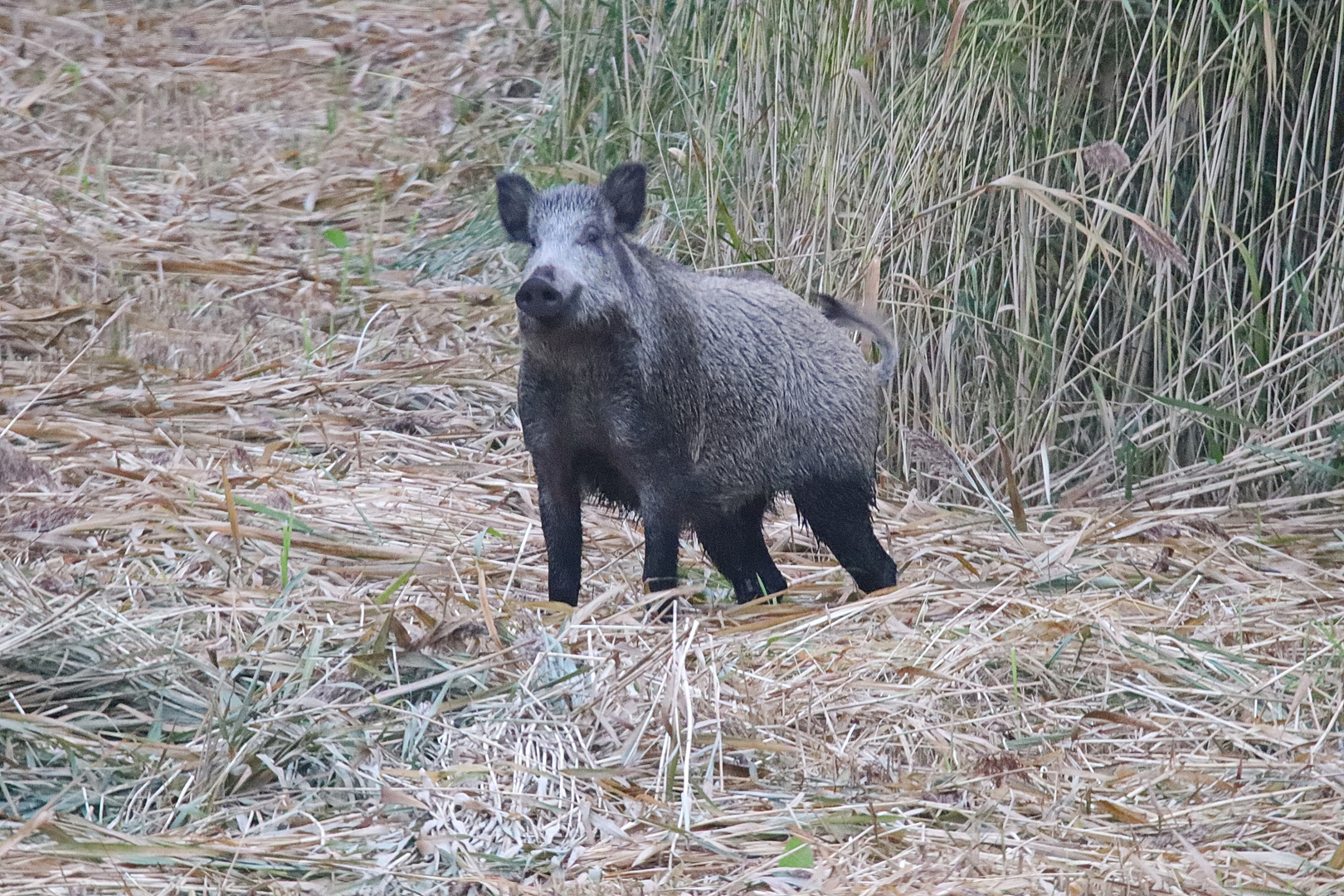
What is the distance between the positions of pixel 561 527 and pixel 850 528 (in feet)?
3.02

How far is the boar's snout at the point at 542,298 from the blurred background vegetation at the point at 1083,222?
1.77 meters

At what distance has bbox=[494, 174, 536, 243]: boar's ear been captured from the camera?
4375 mm

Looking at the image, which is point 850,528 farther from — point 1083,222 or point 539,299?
point 1083,222

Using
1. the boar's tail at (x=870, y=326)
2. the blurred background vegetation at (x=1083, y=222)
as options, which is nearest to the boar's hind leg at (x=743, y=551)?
the boar's tail at (x=870, y=326)

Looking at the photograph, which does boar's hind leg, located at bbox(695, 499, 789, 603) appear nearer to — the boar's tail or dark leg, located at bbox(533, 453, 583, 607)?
dark leg, located at bbox(533, 453, 583, 607)

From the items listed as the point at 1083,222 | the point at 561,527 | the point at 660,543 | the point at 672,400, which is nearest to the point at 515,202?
the point at 672,400

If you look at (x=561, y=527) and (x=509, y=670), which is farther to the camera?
(x=561, y=527)

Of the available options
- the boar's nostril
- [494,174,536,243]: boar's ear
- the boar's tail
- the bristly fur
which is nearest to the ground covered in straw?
the bristly fur

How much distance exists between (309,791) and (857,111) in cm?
359

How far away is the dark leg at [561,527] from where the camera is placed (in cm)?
433

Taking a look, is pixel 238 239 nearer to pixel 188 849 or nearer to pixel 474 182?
pixel 474 182

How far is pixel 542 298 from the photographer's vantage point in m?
4.02

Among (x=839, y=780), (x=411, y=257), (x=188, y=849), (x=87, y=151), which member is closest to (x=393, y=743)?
(x=188, y=849)

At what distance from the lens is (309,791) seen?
3.18 metres
